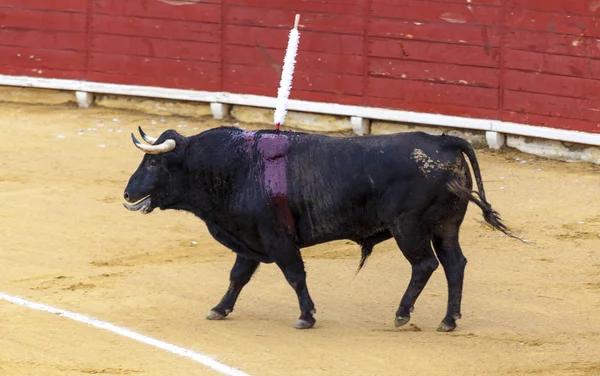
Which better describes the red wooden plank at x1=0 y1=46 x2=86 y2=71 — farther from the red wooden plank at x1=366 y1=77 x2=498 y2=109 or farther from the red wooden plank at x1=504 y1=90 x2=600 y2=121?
the red wooden plank at x1=504 y1=90 x2=600 y2=121

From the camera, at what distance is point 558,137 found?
465 inches

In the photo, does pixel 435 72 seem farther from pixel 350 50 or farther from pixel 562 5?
pixel 562 5

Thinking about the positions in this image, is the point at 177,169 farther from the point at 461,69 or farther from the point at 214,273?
the point at 461,69

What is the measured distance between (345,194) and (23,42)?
8456 mm

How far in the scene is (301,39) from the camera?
528 inches

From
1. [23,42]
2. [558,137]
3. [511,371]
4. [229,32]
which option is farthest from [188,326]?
[23,42]

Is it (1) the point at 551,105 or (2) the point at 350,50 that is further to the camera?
(2) the point at 350,50

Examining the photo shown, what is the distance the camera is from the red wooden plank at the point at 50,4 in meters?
14.6

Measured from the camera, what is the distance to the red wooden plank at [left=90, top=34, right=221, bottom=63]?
14070 mm

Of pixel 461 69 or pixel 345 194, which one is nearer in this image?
pixel 345 194

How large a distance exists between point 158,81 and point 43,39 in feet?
5.14

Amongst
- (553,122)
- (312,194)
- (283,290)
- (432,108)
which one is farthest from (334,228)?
(432,108)

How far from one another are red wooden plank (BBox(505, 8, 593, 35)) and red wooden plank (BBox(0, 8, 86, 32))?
5.15 m

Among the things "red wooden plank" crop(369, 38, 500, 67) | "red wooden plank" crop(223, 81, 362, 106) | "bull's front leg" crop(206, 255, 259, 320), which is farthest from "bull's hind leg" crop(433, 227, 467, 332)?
"red wooden plank" crop(223, 81, 362, 106)
